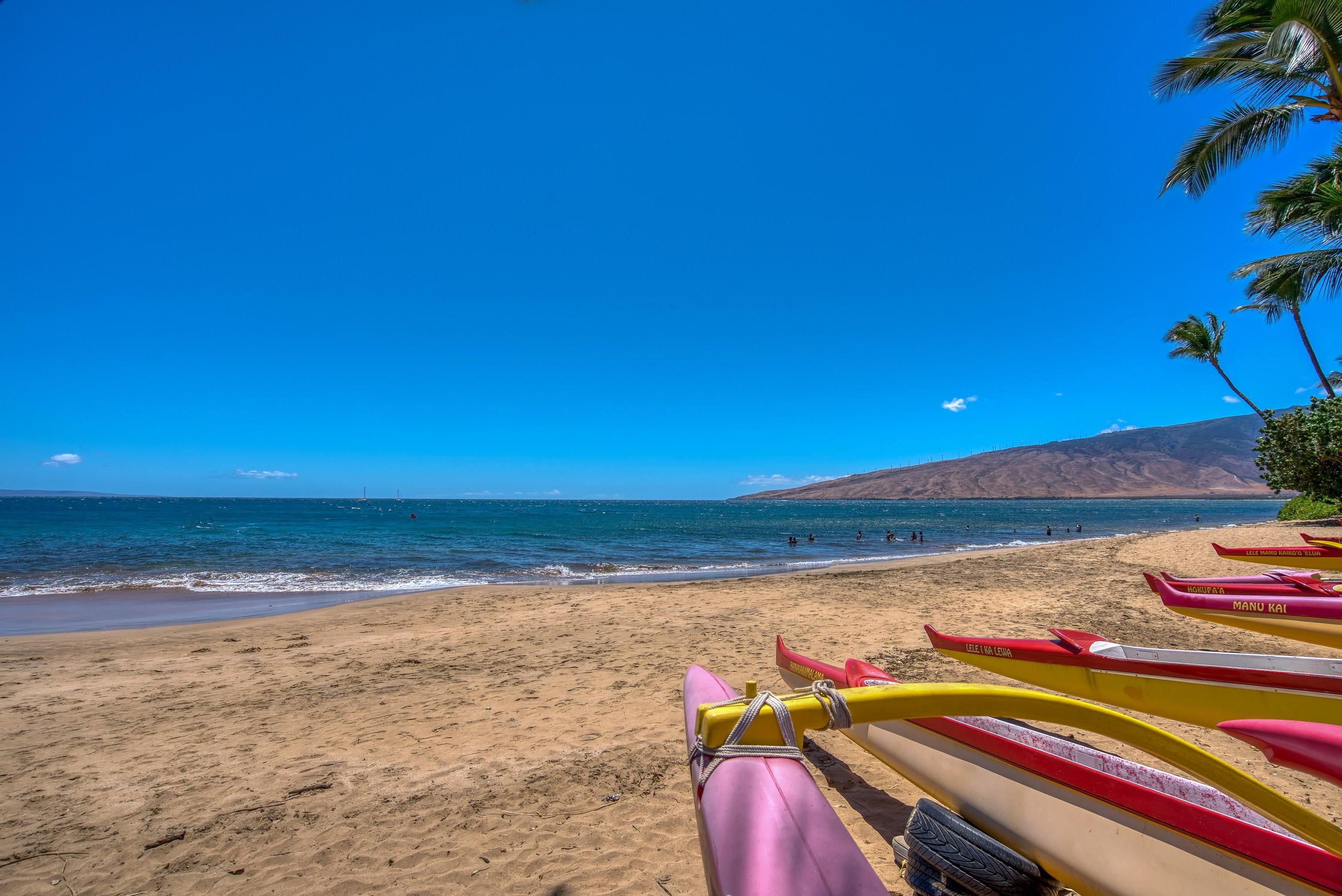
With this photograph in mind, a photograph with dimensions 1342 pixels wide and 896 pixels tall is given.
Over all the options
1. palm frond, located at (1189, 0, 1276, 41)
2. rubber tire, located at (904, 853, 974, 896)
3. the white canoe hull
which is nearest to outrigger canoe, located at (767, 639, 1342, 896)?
the white canoe hull

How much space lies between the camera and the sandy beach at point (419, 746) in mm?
3109

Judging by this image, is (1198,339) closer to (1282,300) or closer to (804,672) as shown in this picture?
(1282,300)

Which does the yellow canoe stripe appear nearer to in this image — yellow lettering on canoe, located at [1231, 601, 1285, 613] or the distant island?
yellow lettering on canoe, located at [1231, 601, 1285, 613]

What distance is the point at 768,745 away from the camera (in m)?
2.10

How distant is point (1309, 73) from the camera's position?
8578 millimetres

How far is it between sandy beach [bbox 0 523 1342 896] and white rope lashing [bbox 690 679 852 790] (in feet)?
4.46

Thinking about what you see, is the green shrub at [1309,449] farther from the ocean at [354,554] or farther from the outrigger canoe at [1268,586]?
the outrigger canoe at [1268,586]

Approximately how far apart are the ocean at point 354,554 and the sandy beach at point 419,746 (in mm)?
5001

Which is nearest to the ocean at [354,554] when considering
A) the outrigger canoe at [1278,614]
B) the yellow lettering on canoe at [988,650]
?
the outrigger canoe at [1278,614]

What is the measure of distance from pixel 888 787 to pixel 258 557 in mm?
25387

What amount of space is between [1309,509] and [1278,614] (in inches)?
1061

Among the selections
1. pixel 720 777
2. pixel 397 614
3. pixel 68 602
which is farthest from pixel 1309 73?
pixel 68 602

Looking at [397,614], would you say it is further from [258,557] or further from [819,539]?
[819,539]

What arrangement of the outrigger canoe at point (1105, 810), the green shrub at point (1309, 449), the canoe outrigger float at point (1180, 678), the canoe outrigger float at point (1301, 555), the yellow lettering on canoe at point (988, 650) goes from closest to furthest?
the outrigger canoe at point (1105, 810) < the canoe outrigger float at point (1180, 678) < the yellow lettering on canoe at point (988, 650) < the canoe outrigger float at point (1301, 555) < the green shrub at point (1309, 449)
